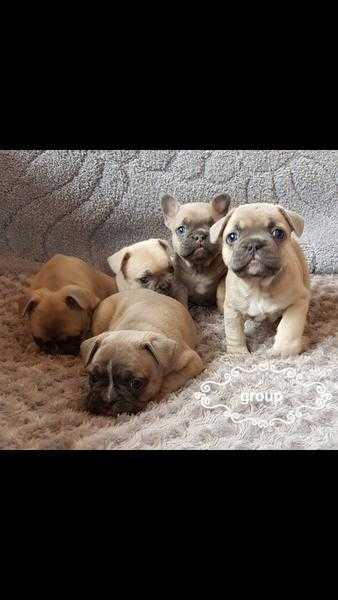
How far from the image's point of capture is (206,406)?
1646mm

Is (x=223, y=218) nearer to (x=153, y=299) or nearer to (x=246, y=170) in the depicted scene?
(x=246, y=170)

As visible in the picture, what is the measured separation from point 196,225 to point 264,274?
0.42 m

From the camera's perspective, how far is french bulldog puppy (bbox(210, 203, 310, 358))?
193 cm

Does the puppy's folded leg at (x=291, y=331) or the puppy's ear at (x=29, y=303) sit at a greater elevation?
the puppy's ear at (x=29, y=303)

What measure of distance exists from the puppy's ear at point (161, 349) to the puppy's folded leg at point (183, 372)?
0.03 m

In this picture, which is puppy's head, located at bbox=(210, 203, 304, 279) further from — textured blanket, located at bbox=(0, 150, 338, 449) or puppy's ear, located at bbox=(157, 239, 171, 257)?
puppy's ear, located at bbox=(157, 239, 171, 257)

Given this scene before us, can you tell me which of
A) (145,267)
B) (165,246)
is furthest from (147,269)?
(165,246)

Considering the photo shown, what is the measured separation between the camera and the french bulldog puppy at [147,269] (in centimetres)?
234

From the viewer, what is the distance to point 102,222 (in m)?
2.33

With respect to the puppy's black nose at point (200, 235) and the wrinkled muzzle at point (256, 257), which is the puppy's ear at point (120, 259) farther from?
the wrinkled muzzle at point (256, 257)

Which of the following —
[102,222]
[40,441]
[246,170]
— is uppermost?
[246,170]

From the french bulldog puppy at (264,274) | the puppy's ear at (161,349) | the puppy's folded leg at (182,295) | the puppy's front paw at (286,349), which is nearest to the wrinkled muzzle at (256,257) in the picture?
the french bulldog puppy at (264,274)

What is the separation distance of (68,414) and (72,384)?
198mm
